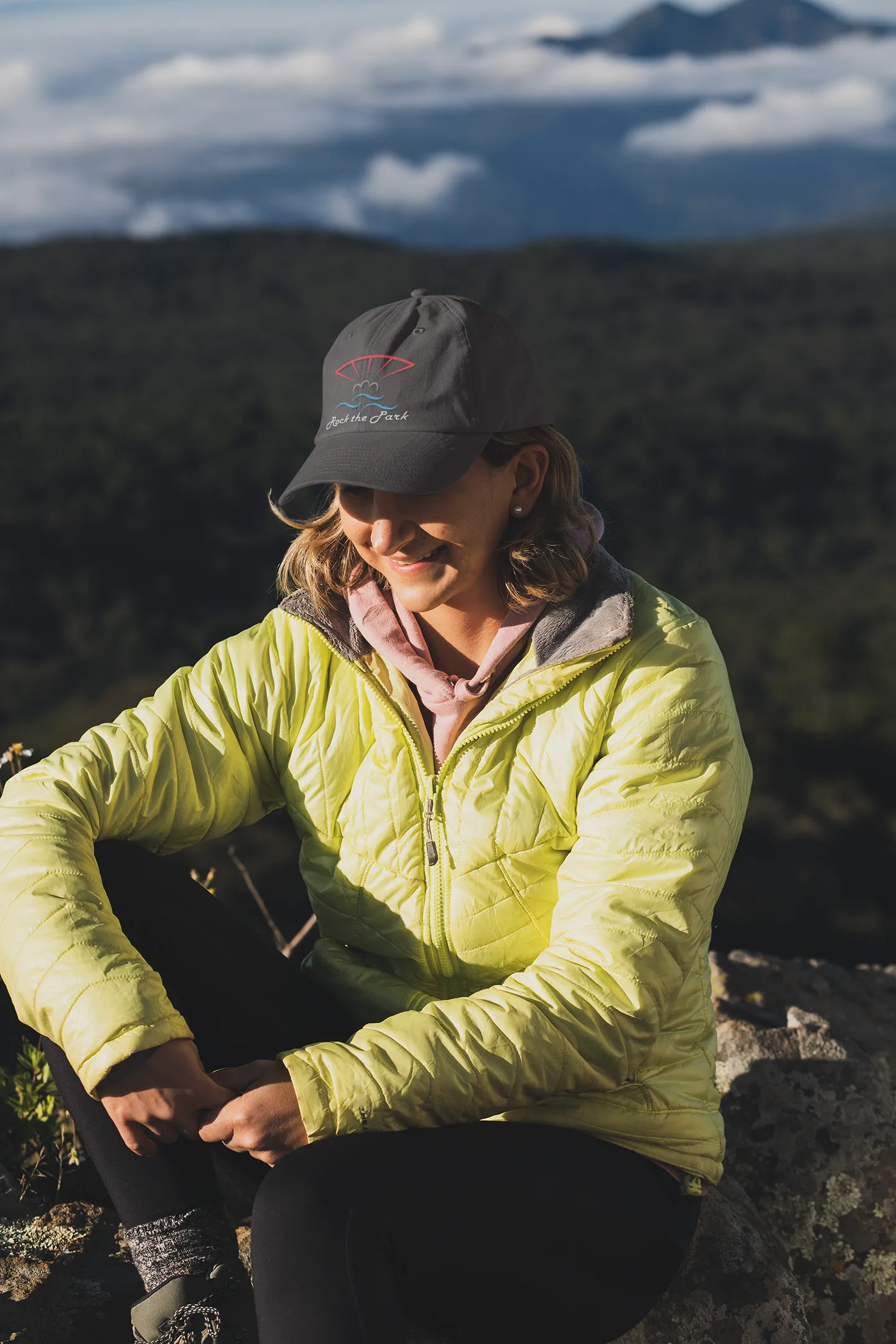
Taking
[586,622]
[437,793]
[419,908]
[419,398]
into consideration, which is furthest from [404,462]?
[419,908]

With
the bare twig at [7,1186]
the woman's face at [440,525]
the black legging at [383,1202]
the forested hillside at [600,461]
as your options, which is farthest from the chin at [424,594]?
the bare twig at [7,1186]

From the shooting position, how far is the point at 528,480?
186 cm

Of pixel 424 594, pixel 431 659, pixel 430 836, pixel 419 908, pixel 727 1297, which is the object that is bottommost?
pixel 727 1297

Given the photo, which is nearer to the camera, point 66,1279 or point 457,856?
point 457,856

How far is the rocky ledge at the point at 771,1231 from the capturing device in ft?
6.31

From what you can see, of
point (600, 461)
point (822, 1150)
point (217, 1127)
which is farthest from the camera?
point (600, 461)

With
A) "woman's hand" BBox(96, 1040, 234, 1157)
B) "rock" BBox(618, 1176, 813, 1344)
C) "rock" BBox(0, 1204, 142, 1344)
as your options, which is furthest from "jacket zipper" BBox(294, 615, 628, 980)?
"rock" BBox(0, 1204, 142, 1344)

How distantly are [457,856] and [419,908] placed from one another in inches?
4.3

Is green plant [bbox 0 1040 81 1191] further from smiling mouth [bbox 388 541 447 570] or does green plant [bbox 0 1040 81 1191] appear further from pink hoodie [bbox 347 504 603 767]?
smiling mouth [bbox 388 541 447 570]

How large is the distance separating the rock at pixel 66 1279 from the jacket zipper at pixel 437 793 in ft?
2.53

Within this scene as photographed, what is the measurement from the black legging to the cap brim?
0.67 m

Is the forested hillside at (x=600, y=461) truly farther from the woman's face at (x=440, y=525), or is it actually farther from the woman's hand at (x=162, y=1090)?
the woman's hand at (x=162, y=1090)

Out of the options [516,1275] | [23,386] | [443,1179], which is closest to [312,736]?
[443,1179]

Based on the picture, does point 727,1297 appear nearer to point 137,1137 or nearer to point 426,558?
point 137,1137
